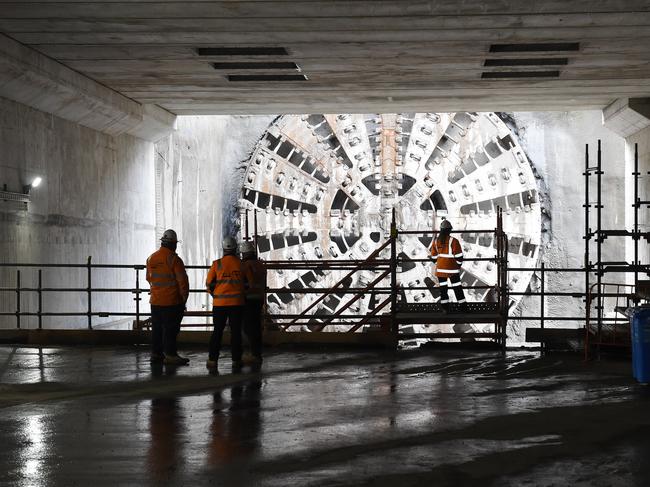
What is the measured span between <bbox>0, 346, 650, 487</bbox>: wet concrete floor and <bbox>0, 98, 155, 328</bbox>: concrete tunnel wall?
3.88m

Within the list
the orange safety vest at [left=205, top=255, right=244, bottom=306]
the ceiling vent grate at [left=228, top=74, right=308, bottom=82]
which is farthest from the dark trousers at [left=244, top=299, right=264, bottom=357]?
the ceiling vent grate at [left=228, top=74, right=308, bottom=82]

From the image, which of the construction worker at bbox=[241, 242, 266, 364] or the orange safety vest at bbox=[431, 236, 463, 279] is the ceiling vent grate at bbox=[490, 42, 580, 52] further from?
the construction worker at bbox=[241, 242, 266, 364]

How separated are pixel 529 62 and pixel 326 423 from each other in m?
11.2

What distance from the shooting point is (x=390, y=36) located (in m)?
15.7

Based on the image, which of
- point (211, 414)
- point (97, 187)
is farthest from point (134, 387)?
point (97, 187)

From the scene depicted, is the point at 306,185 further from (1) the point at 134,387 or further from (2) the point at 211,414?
(2) the point at 211,414

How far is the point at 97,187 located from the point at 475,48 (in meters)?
9.01

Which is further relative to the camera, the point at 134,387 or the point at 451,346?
the point at 451,346

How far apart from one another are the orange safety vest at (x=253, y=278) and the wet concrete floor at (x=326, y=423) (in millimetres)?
1005

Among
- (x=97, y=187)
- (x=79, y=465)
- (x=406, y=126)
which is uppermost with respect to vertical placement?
(x=406, y=126)

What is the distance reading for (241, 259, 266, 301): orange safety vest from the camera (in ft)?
46.4

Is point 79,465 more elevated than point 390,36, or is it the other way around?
point 390,36

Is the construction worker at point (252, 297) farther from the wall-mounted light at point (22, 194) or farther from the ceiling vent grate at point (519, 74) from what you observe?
the ceiling vent grate at point (519, 74)

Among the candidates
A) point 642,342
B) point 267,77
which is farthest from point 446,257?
point 642,342
